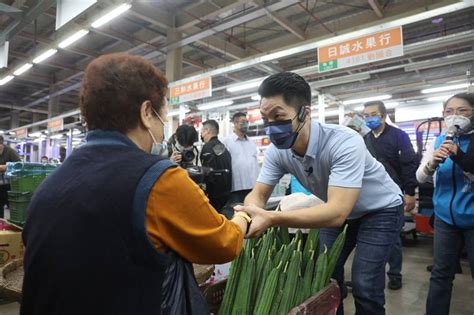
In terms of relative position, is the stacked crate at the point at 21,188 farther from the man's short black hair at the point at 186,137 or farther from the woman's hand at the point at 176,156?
the man's short black hair at the point at 186,137

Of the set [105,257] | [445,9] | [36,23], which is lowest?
[105,257]

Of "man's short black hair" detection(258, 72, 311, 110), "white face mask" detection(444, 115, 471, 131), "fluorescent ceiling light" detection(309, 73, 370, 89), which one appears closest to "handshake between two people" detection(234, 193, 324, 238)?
"man's short black hair" detection(258, 72, 311, 110)

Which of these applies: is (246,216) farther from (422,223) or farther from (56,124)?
(56,124)

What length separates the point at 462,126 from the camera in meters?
1.84

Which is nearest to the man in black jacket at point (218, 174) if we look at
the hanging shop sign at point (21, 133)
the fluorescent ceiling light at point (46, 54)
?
the fluorescent ceiling light at point (46, 54)

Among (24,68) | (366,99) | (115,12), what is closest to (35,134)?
(24,68)

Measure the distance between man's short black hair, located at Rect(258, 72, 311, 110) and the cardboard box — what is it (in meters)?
1.86

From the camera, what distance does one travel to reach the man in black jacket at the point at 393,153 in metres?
2.82

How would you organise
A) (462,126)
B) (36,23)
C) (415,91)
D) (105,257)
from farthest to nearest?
1. (415,91)
2. (36,23)
3. (462,126)
4. (105,257)

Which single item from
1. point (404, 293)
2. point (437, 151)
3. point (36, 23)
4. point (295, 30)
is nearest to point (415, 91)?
point (295, 30)

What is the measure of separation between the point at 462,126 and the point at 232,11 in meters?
5.52

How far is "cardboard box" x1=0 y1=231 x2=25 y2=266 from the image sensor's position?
2084 mm

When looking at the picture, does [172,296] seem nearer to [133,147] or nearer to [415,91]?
[133,147]

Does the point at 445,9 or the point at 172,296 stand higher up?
the point at 445,9
